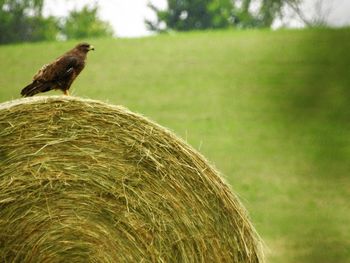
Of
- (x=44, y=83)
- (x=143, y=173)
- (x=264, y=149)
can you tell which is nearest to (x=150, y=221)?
(x=143, y=173)

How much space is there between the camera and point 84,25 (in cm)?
313

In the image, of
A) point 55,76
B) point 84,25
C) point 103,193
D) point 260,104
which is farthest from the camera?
point 55,76

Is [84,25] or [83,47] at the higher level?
[84,25]

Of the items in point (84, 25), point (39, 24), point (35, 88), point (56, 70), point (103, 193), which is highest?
point (84, 25)

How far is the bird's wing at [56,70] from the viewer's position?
4184 millimetres

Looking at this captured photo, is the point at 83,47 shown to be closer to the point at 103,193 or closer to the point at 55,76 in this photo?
the point at 55,76

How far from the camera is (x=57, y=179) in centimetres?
373

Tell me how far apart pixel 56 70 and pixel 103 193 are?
0.87 meters

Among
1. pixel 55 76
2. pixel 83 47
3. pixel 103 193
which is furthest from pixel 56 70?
pixel 103 193

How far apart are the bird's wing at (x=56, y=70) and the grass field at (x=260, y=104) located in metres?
0.48

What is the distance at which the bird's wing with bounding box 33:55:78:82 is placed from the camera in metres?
4.18

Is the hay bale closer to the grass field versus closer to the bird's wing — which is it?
the grass field

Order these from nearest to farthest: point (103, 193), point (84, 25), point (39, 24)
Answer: point (84, 25), point (103, 193), point (39, 24)

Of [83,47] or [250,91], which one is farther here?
[83,47]
